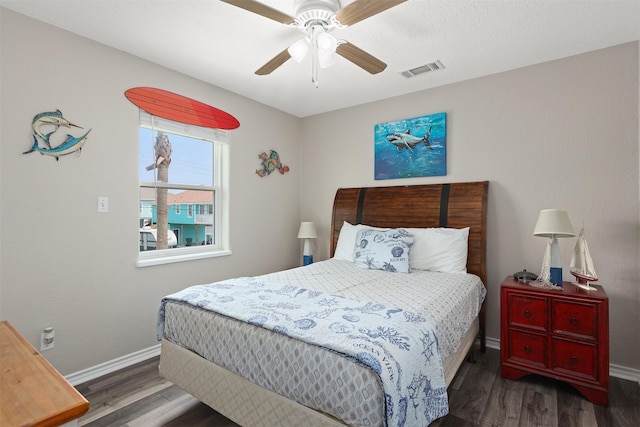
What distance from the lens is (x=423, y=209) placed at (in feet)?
10.3

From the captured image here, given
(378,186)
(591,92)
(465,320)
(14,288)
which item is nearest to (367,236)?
(378,186)

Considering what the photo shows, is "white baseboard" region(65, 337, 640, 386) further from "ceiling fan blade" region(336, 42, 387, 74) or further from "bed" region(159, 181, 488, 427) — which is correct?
"ceiling fan blade" region(336, 42, 387, 74)

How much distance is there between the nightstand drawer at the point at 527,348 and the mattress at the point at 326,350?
0.33m

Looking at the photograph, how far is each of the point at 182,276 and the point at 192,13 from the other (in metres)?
2.10

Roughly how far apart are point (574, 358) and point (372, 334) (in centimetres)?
167

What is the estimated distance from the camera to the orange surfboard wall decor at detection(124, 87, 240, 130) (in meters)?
2.61

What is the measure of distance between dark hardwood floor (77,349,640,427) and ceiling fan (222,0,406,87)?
88.2 inches

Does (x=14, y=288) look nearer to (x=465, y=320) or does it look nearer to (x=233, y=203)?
(x=233, y=203)

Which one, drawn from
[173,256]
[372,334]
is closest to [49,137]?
[173,256]

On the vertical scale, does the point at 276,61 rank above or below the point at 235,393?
above

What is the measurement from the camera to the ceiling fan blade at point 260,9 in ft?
5.02

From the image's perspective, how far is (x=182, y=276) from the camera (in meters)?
2.91

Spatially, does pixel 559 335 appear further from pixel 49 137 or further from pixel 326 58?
pixel 49 137

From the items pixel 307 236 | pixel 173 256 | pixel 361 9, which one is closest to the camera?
pixel 361 9
